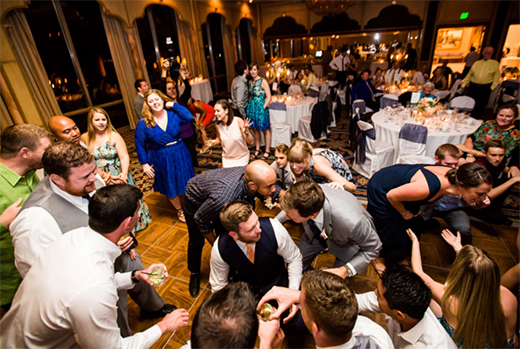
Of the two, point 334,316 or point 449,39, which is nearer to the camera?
point 334,316

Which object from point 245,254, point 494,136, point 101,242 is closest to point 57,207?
point 101,242

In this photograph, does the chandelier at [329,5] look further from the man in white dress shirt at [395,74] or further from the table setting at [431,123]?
the table setting at [431,123]

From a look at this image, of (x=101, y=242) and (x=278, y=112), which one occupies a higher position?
(x=101, y=242)

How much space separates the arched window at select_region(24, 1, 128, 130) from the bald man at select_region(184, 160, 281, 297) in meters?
5.96

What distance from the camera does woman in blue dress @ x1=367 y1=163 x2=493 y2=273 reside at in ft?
5.36

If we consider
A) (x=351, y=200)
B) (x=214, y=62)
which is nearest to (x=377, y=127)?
(x=351, y=200)

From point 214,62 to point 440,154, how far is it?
392 inches

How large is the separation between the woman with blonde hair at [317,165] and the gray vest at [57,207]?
157cm

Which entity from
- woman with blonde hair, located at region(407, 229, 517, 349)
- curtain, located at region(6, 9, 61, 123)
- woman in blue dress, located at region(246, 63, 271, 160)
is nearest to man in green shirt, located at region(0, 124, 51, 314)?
woman with blonde hair, located at region(407, 229, 517, 349)

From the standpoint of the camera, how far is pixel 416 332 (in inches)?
46.4

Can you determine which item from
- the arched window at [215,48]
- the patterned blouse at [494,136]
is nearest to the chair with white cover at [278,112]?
the patterned blouse at [494,136]

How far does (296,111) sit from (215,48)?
692 centimetres

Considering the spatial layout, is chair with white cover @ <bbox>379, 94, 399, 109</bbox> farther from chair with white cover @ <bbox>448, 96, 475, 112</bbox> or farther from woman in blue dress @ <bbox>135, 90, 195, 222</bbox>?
woman in blue dress @ <bbox>135, 90, 195, 222</bbox>

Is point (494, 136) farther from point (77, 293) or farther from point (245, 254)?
point (77, 293)
